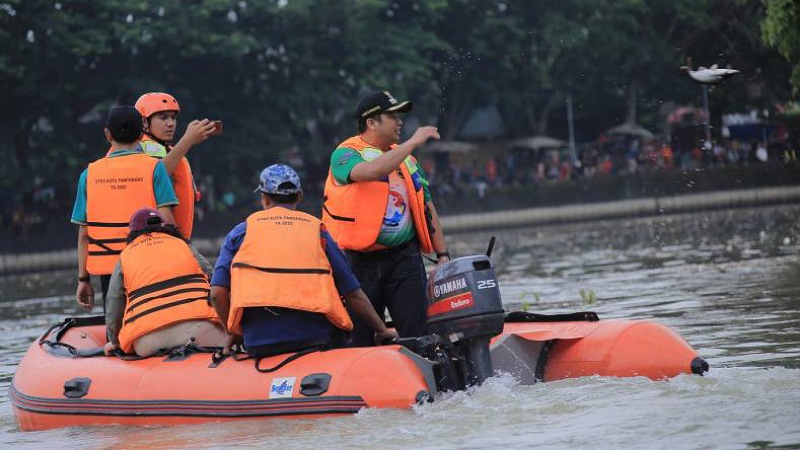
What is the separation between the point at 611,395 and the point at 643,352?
1.80 ft

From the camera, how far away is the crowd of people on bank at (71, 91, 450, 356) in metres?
9.39

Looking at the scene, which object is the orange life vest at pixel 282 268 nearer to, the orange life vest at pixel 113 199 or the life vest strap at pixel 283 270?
the life vest strap at pixel 283 270

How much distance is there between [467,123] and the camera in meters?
62.3

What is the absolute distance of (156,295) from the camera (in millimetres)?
10273

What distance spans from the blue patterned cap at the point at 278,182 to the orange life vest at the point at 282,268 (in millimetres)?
131

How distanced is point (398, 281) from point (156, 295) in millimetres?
1441

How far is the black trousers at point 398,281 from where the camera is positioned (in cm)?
1009

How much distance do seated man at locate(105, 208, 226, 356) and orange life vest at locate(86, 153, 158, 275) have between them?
1.99 ft

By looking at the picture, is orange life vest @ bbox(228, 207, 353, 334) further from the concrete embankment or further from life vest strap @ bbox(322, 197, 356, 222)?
the concrete embankment

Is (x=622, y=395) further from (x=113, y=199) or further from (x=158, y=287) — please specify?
(x=113, y=199)

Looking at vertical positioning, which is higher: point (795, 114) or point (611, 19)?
point (611, 19)

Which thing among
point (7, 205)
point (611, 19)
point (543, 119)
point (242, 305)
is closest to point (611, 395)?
point (242, 305)

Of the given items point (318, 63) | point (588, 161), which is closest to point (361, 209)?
point (318, 63)

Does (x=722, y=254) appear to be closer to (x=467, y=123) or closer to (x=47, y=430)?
(x=47, y=430)
